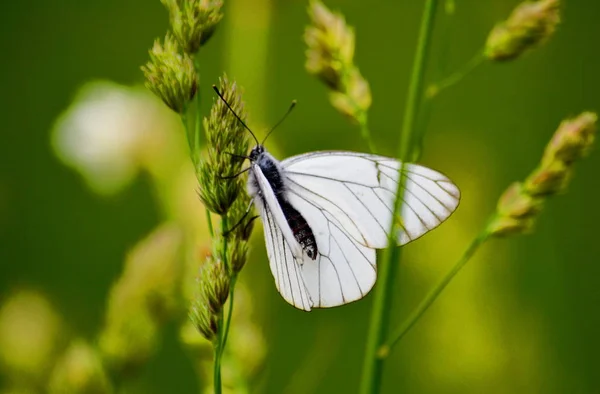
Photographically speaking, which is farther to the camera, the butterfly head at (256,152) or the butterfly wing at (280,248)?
the butterfly head at (256,152)

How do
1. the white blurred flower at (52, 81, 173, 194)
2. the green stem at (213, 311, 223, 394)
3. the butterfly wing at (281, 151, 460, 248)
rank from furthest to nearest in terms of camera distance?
the white blurred flower at (52, 81, 173, 194)
the butterfly wing at (281, 151, 460, 248)
the green stem at (213, 311, 223, 394)

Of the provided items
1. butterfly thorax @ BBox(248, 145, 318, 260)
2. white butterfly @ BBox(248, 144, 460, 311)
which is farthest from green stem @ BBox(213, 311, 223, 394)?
butterfly thorax @ BBox(248, 145, 318, 260)

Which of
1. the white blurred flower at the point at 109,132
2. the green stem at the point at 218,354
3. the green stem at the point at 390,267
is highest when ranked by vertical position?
the white blurred flower at the point at 109,132

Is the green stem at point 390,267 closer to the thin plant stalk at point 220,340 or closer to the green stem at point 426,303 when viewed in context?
the green stem at point 426,303

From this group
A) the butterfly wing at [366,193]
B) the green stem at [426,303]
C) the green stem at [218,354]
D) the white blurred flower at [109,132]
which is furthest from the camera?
the white blurred flower at [109,132]

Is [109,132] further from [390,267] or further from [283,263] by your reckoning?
[390,267]

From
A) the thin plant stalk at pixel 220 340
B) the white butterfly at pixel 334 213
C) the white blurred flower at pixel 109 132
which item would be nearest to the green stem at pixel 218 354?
the thin plant stalk at pixel 220 340

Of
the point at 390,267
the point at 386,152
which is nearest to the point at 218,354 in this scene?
the point at 390,267

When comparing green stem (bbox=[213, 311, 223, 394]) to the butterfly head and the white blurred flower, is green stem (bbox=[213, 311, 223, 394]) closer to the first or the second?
the butterfly head
